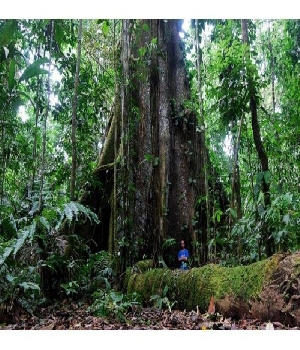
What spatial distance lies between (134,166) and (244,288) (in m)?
3.23

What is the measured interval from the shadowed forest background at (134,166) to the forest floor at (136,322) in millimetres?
115

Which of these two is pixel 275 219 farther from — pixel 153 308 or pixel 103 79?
pixel 103 79

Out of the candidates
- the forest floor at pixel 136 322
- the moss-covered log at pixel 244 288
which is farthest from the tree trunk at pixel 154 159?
the forest floor at pixel 136 322

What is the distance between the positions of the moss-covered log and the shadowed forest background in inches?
3.7

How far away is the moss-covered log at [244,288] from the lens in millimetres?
2614

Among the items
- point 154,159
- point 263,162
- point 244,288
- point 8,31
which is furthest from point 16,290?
point 154,159

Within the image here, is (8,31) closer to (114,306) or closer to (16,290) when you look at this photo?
(16,290)

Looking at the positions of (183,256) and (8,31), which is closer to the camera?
(8,31)

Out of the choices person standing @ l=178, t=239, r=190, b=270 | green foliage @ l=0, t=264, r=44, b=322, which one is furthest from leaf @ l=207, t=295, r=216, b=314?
person standing @ l=178, t=239, r=190, b=270

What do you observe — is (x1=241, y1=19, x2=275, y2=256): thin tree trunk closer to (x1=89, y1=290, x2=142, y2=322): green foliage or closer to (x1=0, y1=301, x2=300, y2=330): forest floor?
(x1=0, y1=301, x2=300, y2=330): forest floor

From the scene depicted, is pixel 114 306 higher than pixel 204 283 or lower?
lower

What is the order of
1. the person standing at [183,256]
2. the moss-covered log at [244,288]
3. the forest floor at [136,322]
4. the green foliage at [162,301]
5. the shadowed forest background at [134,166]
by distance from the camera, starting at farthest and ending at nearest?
the person standing at [183,256] → the shadowed forest background at [134,166] → the green foliage at [162,301] → the forest floor at [136,322] → the moss-covered log at [244,288]

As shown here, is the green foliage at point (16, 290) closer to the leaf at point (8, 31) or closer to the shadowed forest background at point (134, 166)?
the shadowed forest background at point (134, 166)

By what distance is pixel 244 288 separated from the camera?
2.98 meters
